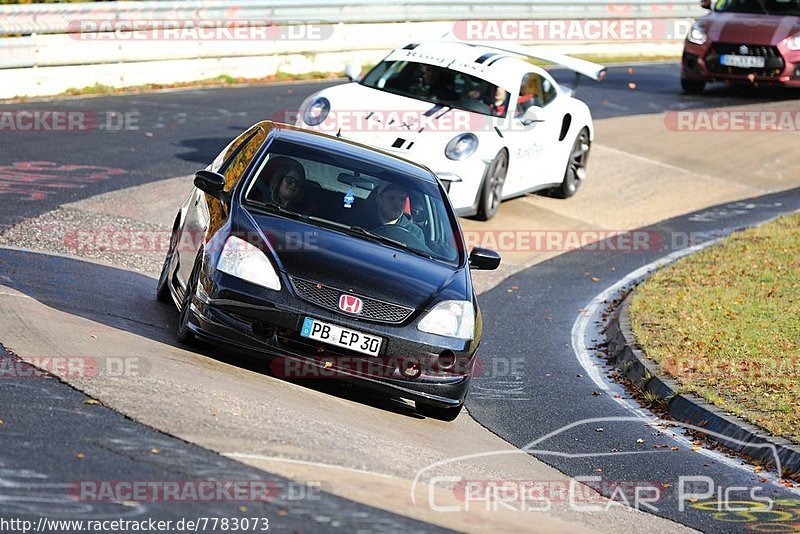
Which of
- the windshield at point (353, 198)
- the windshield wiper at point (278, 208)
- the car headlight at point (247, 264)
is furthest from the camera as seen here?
the windshield at point (353, 198)

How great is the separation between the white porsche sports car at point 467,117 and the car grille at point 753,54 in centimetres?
747

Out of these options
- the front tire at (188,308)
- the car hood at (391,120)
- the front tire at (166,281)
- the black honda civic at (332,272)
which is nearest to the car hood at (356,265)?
the black honda civic at (332,272)

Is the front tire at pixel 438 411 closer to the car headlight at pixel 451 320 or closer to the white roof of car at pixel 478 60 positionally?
the car headlight at pixel 451 320

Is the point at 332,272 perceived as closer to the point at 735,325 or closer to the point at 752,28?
the point at 735,325

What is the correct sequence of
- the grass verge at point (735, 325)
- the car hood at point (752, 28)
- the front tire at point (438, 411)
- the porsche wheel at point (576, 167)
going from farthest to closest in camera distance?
the car hood at point (752, 28) → the porsche wheel at point (576, 167) → the grass verge at point (735, 325) → the front tire at point (438, 411)

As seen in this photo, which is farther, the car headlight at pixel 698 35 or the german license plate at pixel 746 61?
the car headlight at pixel 698 35

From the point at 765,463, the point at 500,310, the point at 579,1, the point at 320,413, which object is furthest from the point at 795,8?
the point at 320,413

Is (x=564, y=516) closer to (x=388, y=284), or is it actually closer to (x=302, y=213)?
(x=388, y=284)

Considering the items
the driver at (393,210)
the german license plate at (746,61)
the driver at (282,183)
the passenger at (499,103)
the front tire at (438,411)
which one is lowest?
the front tire at (438,411)

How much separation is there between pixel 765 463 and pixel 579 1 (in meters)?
21.1

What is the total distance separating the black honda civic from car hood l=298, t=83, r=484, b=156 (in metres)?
4.35

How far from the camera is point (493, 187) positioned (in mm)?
14617

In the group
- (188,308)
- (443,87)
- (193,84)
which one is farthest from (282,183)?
(193,84)

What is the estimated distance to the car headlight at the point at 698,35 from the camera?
23.4 m
